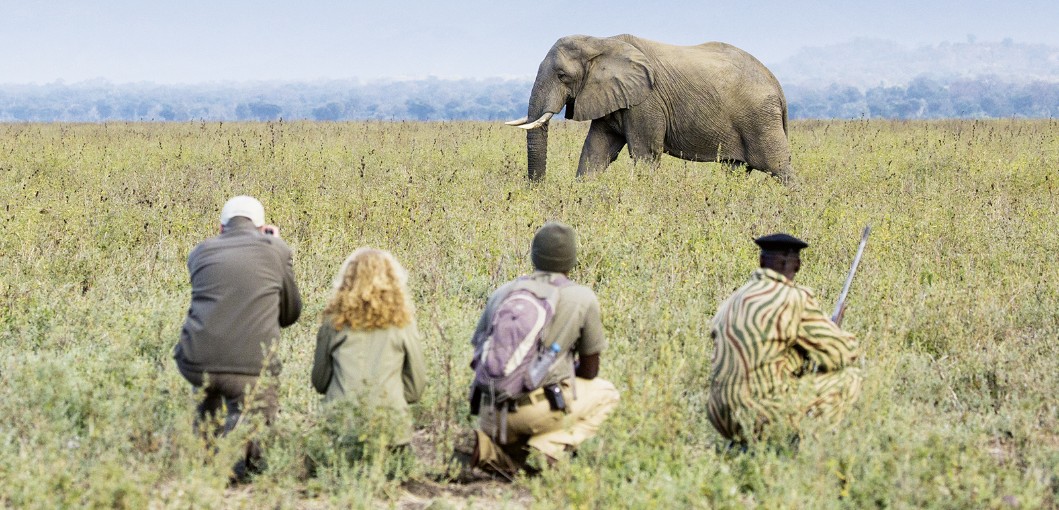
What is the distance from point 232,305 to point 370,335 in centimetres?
69

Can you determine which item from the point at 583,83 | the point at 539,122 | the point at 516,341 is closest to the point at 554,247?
the point at 516,341

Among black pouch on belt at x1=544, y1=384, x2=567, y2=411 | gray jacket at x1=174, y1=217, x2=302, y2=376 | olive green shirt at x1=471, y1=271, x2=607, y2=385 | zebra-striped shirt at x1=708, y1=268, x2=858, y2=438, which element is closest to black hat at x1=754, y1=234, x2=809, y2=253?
zebra-striped shirt at x1=708, y1=268, x2=858, y2=438

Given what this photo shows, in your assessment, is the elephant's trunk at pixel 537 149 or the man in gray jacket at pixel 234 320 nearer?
the man in gray jacket at pixel 234 320

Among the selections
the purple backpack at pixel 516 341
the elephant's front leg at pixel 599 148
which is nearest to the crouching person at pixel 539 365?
the purple backpack at pixel 516 341

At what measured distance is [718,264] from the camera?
7.91 meters

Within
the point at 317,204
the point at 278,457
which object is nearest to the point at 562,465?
the point at 278,457

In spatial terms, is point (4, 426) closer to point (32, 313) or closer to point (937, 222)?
point (32, 313)

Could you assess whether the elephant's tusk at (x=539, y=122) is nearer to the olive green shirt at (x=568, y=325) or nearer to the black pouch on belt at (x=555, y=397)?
the olive green shirt at (x=568, y=325)

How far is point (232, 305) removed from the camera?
4.70 metres

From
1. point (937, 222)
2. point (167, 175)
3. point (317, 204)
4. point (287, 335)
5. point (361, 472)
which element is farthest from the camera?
point (167, 175)

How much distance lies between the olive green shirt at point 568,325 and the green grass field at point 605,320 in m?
0.38

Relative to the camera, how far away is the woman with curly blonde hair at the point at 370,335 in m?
4.51

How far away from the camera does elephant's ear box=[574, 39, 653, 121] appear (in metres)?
13.1

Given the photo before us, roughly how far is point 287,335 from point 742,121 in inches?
342
